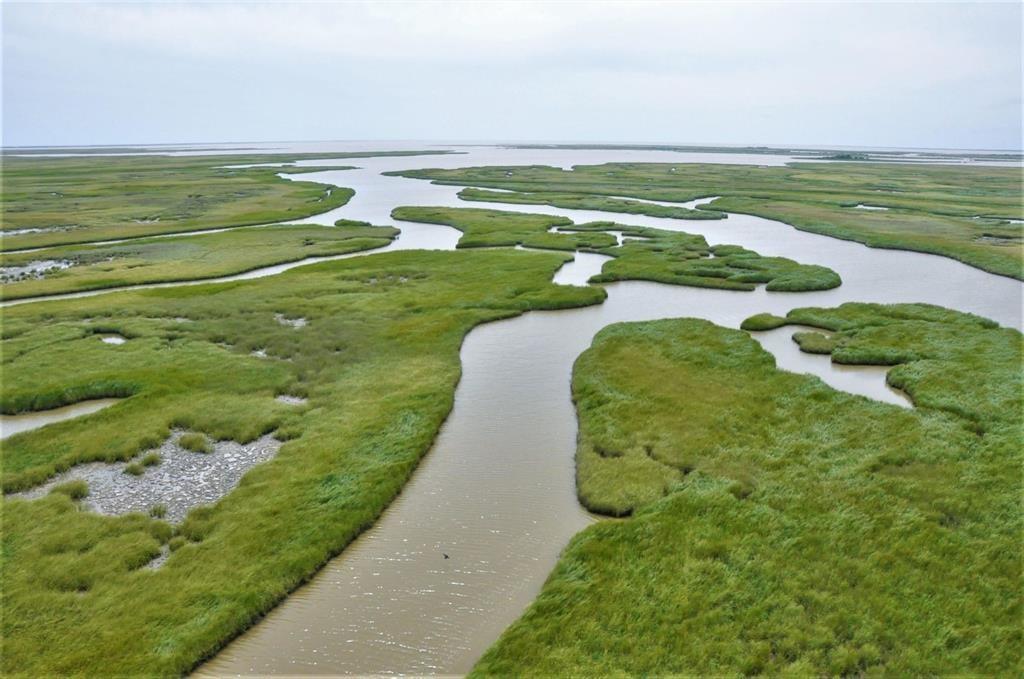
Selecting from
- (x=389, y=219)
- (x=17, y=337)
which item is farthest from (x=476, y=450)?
(x=389, y=219)

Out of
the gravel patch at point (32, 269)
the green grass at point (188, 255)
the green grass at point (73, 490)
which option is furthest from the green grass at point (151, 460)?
the gravel patch at point (32, 269)

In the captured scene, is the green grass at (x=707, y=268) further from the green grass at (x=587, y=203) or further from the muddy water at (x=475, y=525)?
the green grass at (x=587, y=203)

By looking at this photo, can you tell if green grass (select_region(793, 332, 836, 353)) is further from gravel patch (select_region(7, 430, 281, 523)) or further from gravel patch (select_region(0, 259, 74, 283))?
gravel patch (select_region(0, 259, 74, 283))

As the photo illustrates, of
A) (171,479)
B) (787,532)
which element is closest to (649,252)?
(787,532)

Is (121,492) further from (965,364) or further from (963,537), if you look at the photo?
(965,364)

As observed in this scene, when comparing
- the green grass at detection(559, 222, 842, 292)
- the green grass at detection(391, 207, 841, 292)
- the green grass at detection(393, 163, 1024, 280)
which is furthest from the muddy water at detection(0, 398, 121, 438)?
the green grass at detection(393, 163, 1024, 280)

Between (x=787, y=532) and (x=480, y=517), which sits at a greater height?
(x=787, y=532)

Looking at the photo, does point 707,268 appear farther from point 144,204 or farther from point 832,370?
point 144,204

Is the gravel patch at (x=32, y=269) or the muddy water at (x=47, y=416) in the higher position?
the gravel patch at (x=32, y=269)
